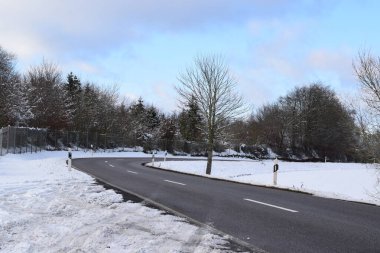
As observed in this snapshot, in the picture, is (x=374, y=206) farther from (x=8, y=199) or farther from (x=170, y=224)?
(x=8, y=199)

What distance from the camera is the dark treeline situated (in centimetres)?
5416

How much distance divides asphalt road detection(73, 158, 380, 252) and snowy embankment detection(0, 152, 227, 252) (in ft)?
2.88

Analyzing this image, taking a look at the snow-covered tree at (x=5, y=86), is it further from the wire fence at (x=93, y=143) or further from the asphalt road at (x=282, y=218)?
the asphalt road at (x=282, y=218)

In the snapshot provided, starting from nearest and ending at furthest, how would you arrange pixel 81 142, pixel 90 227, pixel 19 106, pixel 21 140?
pixel 90 227 < pixel 21 140 < pixel 19 106 < pixel 81 142

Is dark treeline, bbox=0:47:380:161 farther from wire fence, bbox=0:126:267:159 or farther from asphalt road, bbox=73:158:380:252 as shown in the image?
asphalt road, bbox=73:158:380:252

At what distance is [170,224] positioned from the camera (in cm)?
905

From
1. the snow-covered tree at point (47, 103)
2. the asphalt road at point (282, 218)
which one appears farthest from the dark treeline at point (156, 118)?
the asphalt road at point (282, 218)

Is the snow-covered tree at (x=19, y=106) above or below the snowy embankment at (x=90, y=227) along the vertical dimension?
above

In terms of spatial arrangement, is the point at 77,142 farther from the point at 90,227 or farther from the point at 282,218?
the point at 90,227

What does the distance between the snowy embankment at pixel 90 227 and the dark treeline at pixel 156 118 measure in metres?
30.1

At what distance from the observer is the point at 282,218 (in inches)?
399

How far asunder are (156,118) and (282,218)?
253 ft

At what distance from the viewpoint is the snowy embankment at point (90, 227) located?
273 inches

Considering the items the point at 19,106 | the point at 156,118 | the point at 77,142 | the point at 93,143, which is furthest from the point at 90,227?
the point at 156,118
